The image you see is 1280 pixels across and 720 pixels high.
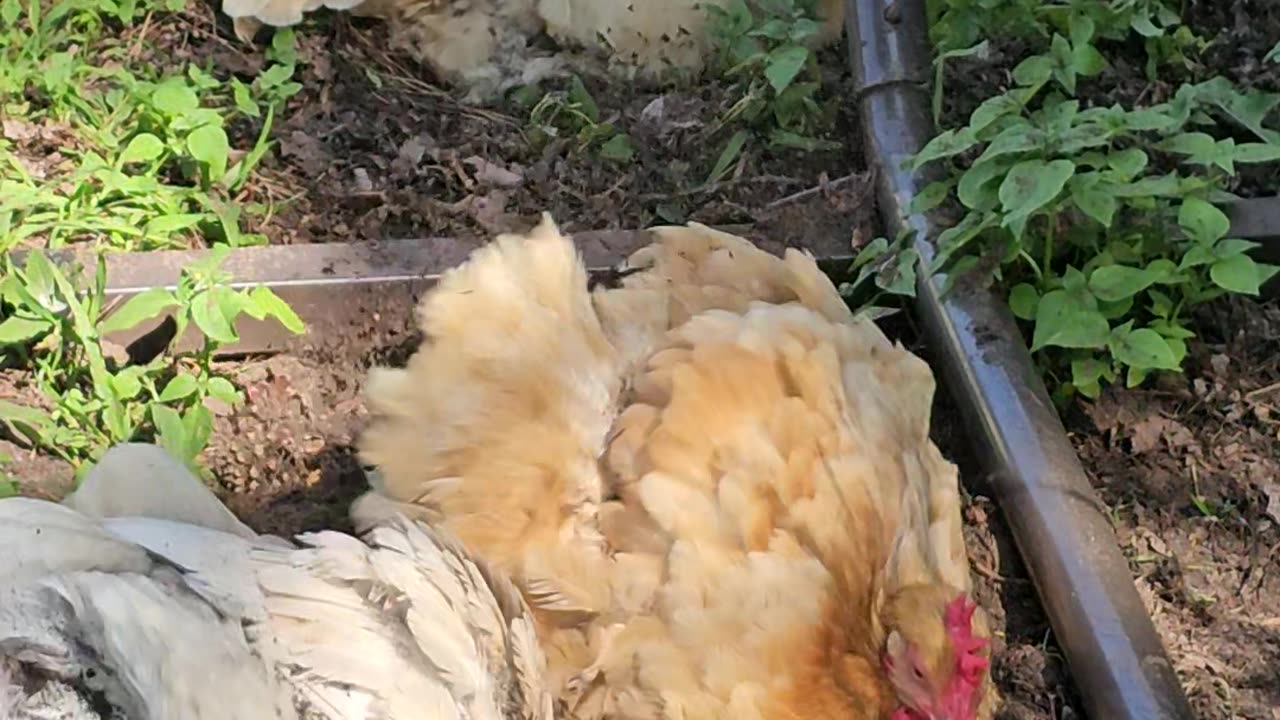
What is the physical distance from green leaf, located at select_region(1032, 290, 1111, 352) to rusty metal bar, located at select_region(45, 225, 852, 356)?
809mm

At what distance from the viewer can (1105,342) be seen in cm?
223

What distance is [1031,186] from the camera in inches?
86.4

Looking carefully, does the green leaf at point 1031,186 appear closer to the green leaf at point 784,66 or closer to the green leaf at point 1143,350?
the green leaf at point 1143,350

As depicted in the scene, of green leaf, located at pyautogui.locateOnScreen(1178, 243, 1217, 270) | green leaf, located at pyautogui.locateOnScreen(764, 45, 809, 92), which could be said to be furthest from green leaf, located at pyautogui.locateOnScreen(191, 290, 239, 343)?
green leaf, located at pyautogui.locateOnScreen(1178, 243, 1217, 270)

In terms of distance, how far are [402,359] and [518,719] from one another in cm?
98

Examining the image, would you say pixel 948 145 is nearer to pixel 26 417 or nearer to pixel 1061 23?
pixel 1061 23

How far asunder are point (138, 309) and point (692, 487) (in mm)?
1157

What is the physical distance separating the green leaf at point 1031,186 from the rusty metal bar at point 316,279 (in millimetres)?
741

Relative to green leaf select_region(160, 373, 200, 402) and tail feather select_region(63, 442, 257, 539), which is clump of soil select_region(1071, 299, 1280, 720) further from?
green leaf select_region(160, 373, 200, 402)

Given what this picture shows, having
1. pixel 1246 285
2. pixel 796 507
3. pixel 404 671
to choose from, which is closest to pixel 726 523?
pixel 796 507

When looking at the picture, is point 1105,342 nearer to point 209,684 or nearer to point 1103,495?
point 1103,495

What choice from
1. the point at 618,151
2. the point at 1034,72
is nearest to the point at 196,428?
the point at 618,151

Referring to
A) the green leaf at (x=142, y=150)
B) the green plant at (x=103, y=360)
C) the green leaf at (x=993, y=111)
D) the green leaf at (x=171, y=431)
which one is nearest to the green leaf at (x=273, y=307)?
the green plant at (x=103, y=360)

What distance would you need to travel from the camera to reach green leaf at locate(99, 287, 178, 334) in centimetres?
230
